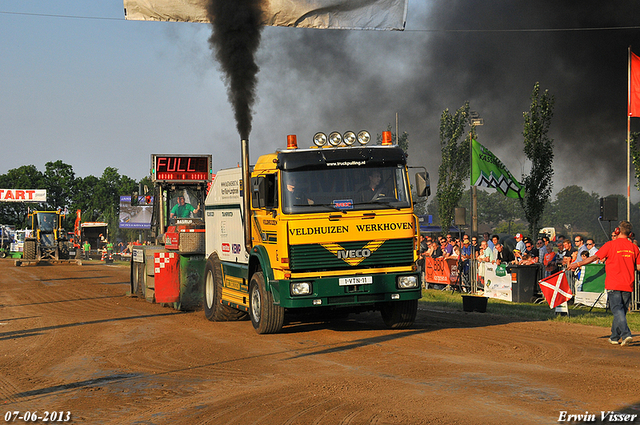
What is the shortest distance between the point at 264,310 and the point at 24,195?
7098cm

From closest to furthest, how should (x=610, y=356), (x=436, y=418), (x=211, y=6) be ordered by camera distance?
(x=436, y=418), (x=610, y=356), (x=211, y=6)

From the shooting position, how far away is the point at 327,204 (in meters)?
11.6

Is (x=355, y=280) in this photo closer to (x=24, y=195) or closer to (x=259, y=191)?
(x=259, y=191)

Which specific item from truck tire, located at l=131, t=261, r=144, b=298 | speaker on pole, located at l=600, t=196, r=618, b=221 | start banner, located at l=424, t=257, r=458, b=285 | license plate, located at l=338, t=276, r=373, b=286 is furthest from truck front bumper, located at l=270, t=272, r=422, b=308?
speaker on pole, located at l=600, t=196, r=618, b=221

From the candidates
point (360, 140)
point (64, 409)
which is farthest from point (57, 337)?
point (360, 140)

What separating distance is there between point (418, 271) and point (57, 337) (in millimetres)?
6904

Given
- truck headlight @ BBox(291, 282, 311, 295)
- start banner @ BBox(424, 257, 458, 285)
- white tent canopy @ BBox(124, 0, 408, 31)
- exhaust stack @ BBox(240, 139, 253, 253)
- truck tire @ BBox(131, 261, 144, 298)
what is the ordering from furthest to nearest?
start banner @ BBox(424, 257, 458, 285)
truck tire @ BBox(131, 261, 144, 298)
white tent canopy @ BBox(124, 0, 408, 31)
exhaust stack @ BBox(240, 139, 253, 253)
truck headlight @ BBox(291, 282, 311, 295)

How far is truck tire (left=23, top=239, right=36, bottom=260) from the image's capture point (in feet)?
142

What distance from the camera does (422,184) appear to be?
12.0 metres

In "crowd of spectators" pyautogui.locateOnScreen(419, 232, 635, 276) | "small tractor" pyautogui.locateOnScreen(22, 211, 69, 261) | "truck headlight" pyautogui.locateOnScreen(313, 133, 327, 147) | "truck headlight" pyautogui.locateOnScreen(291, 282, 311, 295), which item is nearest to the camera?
"truck headlight" pyautogui.locateOnScreen(291, 282, 311, 295)

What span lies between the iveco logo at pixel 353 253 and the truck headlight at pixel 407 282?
78cm

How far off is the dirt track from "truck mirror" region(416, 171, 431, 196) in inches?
101

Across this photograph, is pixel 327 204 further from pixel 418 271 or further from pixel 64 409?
pixel 64 409

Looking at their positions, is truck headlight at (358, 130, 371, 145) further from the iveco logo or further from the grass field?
the grass field
